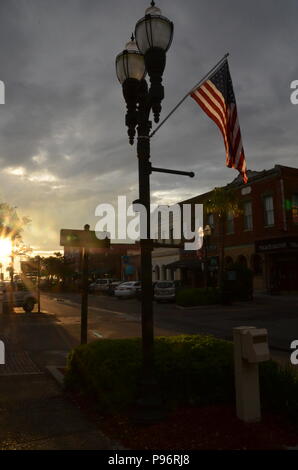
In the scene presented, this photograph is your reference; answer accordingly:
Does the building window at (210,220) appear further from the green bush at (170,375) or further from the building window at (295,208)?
the green bush at (170,375)

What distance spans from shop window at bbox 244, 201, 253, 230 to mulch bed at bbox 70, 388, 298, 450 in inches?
1296

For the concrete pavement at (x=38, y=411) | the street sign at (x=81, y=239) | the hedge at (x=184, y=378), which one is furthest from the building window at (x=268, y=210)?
the hedge at (x=184, y=378)

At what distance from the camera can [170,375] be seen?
5902mm

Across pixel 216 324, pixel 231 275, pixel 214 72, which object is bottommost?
pixel 216 324

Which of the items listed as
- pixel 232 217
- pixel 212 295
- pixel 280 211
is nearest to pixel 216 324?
pixel 212 295

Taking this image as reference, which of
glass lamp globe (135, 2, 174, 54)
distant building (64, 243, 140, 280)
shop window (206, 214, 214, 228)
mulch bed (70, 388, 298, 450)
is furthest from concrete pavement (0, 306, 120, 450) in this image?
distant building (64, 243, 140, 280)

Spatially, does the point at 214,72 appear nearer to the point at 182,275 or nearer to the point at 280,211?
the point at 280,211

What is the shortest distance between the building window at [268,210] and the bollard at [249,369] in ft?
101

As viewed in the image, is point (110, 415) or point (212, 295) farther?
point (212, 295)

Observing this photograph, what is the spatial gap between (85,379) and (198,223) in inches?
1579

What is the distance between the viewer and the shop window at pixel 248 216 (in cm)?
3759

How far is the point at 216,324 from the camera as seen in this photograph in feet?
61.4

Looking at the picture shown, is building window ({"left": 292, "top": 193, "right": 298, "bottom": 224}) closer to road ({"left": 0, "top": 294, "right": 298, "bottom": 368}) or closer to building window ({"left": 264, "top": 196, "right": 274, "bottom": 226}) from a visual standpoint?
building window ({"left": 264, "top": 196, "right": 274, "bottom": 226})

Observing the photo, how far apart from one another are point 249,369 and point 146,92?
3981mm
